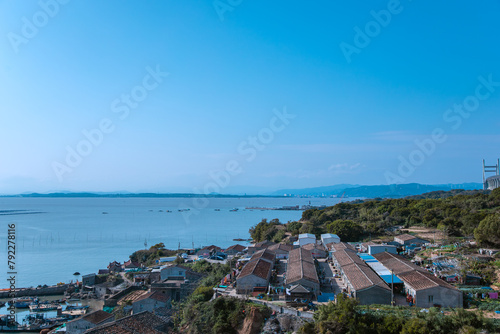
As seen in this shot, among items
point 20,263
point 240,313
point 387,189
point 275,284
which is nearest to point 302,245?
point 275,284

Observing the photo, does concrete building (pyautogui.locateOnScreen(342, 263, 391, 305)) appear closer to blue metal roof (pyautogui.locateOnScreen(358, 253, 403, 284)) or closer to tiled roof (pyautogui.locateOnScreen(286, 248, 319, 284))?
blue metal roof (pyautogui.locateOnScreen(358, 253, 403, 284))

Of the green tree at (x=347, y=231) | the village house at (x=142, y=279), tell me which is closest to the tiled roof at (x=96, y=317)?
the village house at (x=142, y=279)

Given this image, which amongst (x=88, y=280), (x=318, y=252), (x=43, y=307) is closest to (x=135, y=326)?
(x=43, y=307)

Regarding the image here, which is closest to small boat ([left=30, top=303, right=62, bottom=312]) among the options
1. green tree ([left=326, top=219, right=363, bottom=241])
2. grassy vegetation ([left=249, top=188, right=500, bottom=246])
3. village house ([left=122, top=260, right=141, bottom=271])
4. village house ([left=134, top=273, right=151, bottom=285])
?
village house ([left=134, top=273, right=151, bottom=285])

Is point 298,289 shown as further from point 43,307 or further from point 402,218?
point 402,218

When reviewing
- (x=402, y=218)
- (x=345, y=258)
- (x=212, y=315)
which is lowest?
(x=212, y=315)

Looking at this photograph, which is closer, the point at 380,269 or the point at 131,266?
the point at 380,269

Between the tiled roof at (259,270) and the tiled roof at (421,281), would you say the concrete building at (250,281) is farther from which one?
the tiled roof at (421,281)
